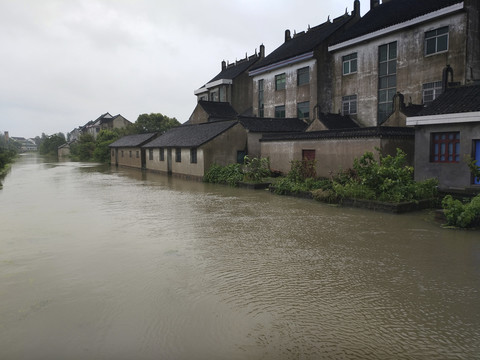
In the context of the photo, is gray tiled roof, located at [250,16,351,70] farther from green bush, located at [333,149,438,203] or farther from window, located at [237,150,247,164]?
green bush, located at [333,149,438,203]

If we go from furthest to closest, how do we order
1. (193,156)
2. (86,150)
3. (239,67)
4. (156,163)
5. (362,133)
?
(86,150) < (239,67) < (156,163) < (193,156) < (362,133)

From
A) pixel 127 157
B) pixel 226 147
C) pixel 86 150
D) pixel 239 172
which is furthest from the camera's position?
pixel 86 150

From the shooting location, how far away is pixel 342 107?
96.2 feet

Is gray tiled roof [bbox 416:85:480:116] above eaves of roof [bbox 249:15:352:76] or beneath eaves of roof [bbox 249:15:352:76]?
beneath

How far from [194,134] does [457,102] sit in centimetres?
2035

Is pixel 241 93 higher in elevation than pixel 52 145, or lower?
higher

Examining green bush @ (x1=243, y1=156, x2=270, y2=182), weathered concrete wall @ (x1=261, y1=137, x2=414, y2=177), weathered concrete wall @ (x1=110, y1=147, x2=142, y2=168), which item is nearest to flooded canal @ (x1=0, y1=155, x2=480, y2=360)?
weathered concrete wall @ (x1=261, y1=137, x2=414, y2=177)

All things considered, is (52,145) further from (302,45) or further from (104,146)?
(302,45)

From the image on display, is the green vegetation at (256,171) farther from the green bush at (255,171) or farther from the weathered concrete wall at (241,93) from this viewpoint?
the weathered concrete wall at (241,93)

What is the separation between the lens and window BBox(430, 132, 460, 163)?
15.0 meters

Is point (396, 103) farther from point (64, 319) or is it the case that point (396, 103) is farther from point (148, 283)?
point (64, 319)

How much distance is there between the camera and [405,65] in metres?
24.1

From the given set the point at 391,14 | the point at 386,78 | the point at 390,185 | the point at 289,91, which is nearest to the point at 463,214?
the point at 390,185

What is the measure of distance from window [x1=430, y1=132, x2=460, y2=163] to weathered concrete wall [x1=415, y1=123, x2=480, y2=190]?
19 cm
